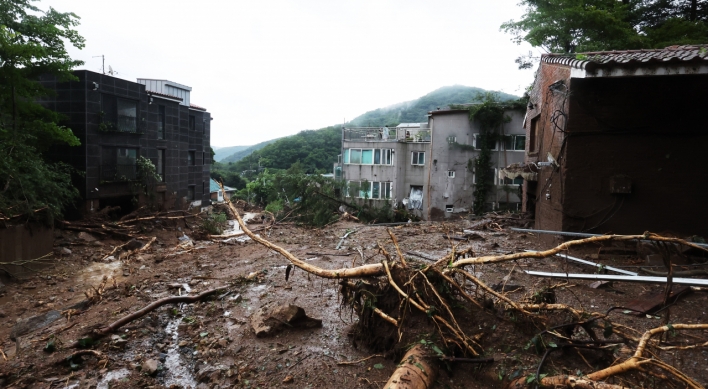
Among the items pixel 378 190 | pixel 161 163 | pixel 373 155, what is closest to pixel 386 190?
pixel 378 190

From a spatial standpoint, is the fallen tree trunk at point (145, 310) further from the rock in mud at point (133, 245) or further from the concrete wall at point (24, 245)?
the rock in mud at point (133, 245)

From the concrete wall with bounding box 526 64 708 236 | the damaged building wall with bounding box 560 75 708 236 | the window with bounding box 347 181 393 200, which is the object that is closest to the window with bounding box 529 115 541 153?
the concrete wall with bounding box 526 64 708 236

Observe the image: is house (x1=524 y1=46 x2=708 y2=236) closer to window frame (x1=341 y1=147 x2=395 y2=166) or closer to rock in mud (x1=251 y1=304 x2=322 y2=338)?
rock in mud (x1=251 y1=304 x2=322 y2=338)

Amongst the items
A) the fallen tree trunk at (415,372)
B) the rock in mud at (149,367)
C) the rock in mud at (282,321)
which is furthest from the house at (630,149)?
the rock in mud at (149,367)

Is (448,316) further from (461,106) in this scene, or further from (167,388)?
(461,106)

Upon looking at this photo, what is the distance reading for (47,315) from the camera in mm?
7742

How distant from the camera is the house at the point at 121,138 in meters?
17.9

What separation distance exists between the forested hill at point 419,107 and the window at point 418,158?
3832cm

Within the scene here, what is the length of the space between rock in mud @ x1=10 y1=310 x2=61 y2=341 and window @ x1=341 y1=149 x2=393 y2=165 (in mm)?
21336

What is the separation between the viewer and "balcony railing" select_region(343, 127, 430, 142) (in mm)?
27219

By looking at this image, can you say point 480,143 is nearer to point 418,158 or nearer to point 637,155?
point 418,158

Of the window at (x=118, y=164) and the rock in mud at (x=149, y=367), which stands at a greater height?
the window at (x=118, y=164)

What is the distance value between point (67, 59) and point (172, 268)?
9526 millimetres

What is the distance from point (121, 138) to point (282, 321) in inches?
725
